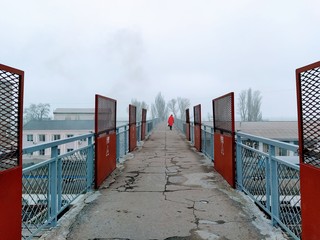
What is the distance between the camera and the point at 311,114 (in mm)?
2412

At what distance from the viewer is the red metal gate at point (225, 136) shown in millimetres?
5651

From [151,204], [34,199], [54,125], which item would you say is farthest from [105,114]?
[54,125]

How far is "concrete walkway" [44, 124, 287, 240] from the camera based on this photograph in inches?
137

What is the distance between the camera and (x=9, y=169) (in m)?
2.37

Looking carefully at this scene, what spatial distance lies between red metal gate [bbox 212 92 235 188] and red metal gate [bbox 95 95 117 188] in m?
2.70

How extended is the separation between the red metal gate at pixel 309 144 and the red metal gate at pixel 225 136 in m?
2.96

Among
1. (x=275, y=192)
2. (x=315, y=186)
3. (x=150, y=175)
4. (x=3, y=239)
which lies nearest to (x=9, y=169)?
(x=3, y=239)

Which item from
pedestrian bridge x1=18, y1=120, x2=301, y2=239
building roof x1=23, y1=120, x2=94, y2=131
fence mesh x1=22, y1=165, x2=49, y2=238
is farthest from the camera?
building roof x1=23, y1=120, x2=94, y2=131

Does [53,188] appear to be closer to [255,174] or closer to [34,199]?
[34,199]

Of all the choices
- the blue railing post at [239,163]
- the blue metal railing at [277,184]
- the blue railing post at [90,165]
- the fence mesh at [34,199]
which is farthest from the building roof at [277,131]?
the fence mesh at [34,199]

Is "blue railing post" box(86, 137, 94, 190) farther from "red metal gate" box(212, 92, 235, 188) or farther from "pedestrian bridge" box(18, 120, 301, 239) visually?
"red metal gate" box(212, 92, 235, 188)

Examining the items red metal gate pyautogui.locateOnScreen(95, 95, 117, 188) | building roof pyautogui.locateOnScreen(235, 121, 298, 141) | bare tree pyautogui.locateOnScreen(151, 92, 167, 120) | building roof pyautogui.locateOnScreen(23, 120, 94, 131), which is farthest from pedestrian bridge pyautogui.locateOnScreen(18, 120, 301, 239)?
bare tree pyautogui.locateOnScreen(151, 92, 167, 120)

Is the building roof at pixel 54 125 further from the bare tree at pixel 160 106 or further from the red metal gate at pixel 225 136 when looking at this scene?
the bare tree at pixel 160 106

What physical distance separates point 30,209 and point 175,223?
1.86 meters
